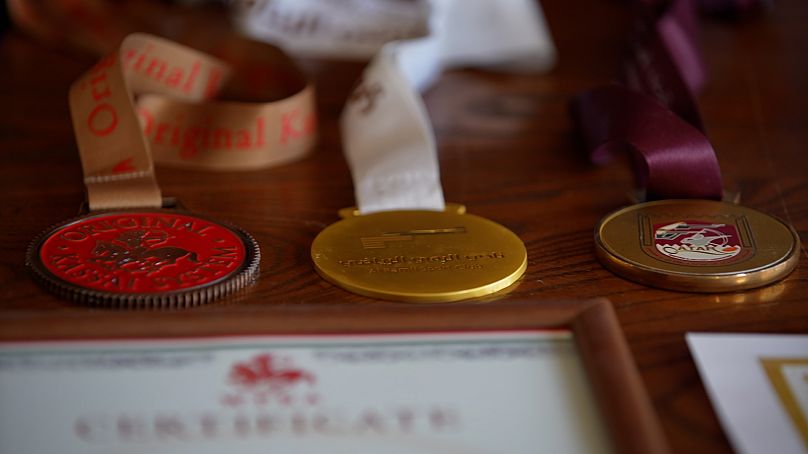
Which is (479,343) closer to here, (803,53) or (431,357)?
(431,357)

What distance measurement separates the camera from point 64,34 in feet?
4.20

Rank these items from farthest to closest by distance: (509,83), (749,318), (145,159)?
(509,83), (145,159), (749,318)

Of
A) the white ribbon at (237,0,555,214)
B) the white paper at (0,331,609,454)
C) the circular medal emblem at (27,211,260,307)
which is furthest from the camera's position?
the white ribbon at (237,0,555,214)

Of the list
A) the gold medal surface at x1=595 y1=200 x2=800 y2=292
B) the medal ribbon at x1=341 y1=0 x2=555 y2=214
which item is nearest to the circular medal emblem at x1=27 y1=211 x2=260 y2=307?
the medal ribbon at x1=341 y1=0 x2=555 y2=214

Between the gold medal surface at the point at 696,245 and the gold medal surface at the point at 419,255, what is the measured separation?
85 millimetres

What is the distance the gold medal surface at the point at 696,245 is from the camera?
0.77 meters

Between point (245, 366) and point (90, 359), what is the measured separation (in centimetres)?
10

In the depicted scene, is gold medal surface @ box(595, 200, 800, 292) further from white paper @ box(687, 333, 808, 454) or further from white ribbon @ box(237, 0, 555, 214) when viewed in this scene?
white ribbon @ box(237, 0, 555, 214)

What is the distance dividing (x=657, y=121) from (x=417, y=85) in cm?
35

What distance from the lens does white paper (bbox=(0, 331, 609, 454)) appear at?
1.97 feet

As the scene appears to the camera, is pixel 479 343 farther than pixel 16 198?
No

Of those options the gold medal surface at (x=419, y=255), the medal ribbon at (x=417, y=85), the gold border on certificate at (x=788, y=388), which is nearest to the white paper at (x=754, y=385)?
the gold border on certificate at (x=788, y=388)

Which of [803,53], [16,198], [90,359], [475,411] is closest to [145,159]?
[16,198]

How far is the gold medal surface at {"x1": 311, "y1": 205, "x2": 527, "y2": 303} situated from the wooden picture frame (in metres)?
0.04
